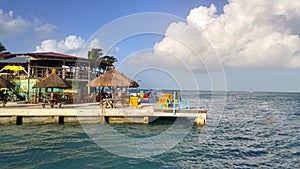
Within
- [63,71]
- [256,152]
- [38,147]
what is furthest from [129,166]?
[63,71]

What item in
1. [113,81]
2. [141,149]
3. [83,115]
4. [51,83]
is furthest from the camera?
[113,81]

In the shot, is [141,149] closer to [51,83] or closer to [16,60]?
[51,83]

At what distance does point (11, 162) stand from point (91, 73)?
14.7m

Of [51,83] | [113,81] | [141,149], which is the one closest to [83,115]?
[113,81]

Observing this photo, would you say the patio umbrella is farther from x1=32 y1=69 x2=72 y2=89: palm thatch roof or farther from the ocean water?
the ocean water

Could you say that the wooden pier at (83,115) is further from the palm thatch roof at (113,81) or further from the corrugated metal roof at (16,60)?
the corrugated metal roof at (16,60)

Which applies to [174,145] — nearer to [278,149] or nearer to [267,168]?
[267,168]

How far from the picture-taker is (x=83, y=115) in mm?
13828

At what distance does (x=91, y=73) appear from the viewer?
2222 cm

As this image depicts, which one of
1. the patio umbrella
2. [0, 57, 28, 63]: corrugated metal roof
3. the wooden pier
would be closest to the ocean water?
the wooden pier

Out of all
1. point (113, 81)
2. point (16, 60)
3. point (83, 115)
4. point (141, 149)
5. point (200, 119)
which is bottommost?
point (141, 149)

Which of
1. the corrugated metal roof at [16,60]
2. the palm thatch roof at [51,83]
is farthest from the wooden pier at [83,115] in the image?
the corrugated metal roof at [16,60]

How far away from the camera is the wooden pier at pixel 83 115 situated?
13.7 meters

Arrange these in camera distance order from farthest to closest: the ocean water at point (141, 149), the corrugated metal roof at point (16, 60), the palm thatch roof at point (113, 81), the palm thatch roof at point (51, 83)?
the corrugated metal roof at point (16, 60) → the palm thatch roof at point (113, 81) → the palm thatch roof at point (51, 83) → the ocean water at point (141, 149)
